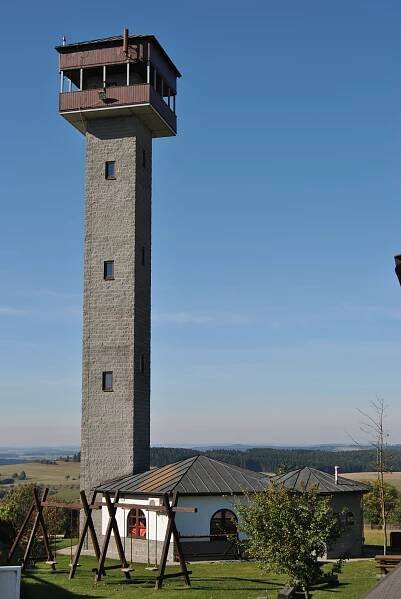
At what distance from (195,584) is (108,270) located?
1777 centimetres

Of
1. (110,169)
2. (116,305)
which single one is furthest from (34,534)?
(110,169)

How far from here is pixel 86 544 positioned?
38219mm

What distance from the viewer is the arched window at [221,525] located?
33.8 meters

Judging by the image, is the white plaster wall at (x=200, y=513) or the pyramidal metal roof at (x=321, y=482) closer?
the white plaster wall at (x=200, y=513)

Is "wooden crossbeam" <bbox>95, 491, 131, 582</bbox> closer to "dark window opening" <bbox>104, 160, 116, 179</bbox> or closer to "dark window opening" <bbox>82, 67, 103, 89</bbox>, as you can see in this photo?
"dark window opening" <bbox>104, 160, 116, 179</bbox>

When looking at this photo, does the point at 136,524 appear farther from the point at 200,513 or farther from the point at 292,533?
the point at 292,533

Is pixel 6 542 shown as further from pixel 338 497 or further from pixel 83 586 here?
pixel 338 497

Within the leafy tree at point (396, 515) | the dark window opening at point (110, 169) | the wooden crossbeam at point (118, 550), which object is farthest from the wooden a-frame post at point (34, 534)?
the leafy tree at point (396, 515)

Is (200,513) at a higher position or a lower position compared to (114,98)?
lower

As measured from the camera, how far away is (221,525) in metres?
34.0

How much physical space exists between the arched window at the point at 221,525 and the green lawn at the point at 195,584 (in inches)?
74.2

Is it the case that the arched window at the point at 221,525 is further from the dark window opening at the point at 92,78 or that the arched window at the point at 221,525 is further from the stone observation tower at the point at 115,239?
the dark window opening at the point at 92,78

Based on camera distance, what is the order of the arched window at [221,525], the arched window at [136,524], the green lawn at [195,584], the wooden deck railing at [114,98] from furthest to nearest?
the wooden deck railing at [114,98] → the arched window at [136,524] → the arched window at [221,525] → the green lawn at [195,584]

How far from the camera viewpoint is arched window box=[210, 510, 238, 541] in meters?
33.8
